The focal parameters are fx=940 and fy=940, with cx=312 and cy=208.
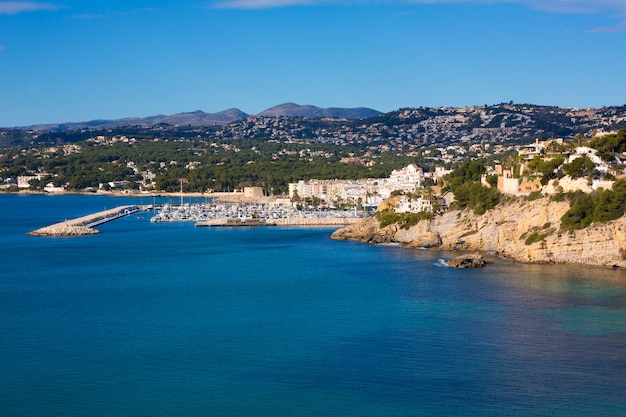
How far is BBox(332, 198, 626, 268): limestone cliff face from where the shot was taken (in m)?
23.2

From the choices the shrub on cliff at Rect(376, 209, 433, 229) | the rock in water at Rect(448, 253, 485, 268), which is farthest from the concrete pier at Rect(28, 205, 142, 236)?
the rock in water at Rect(448, 253, 485, 268)

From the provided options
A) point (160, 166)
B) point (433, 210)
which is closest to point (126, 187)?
point (160, 166)

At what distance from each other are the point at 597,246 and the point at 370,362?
10867mm

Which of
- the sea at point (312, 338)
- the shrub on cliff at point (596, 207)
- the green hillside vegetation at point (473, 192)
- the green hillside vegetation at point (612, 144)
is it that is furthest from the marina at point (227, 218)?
the shrub on cliff at point (596, 207)

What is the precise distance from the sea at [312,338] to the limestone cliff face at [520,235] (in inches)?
27.2

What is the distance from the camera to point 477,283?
21.8m

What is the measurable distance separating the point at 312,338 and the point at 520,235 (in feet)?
37.8

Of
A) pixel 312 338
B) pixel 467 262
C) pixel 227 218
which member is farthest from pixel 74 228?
pixel 312 338

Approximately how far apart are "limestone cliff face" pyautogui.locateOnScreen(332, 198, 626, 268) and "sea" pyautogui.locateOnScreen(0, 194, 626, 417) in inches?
27.2

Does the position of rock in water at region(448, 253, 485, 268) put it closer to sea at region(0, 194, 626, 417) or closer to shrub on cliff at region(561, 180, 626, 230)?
sea at region(0, 194, 626, 417)

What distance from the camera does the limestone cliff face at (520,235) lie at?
2319cm

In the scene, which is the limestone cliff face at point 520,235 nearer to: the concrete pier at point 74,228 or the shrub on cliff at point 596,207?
the shrub on cliff at point 596,207

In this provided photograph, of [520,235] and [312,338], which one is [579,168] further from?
[312,338]

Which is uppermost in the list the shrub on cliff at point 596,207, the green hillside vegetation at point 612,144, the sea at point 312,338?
the green hillside vegetation at point 612,144
